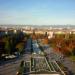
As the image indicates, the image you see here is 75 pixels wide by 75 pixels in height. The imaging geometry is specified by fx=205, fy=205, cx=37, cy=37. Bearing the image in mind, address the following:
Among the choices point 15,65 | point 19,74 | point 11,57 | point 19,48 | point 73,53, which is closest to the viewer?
point 19,74

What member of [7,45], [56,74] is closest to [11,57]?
[7,45]

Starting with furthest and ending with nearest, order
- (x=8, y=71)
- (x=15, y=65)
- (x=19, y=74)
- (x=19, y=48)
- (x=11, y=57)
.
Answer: (x=19, y=48)
(x=11, y=57)
(x=15, y=65)
(x=8, y=71)
(x=19, y=74)

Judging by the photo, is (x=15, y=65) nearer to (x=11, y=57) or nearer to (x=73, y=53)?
(x=11, y=57)

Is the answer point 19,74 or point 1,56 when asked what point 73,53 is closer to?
point 1,56

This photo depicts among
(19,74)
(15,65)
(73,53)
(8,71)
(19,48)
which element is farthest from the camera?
(19,48)

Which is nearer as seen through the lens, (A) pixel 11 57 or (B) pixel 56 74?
(B) pixel 56 74

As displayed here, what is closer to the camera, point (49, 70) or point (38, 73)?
point (38, 73)

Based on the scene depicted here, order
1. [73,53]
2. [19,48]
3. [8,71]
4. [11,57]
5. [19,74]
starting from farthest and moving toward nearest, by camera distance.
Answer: [19,48] → [73,53] → [11,57] → [8,71] → [19,74]

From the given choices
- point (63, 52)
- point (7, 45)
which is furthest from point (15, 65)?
point (63, 52)
